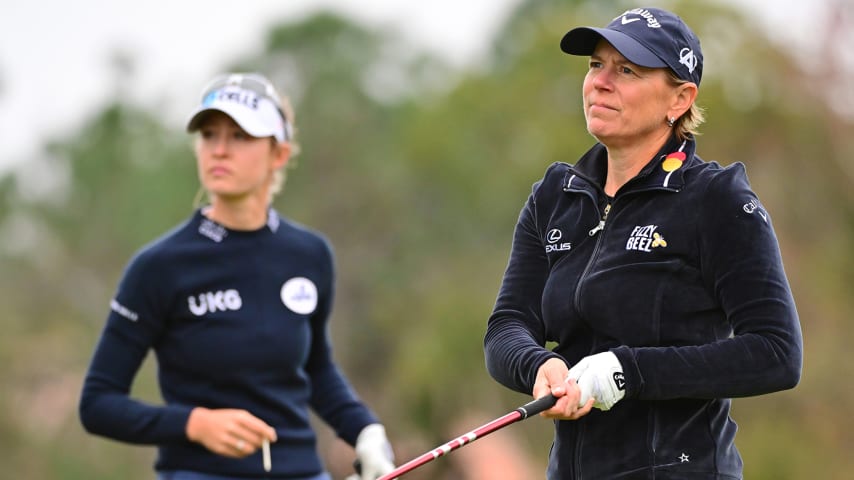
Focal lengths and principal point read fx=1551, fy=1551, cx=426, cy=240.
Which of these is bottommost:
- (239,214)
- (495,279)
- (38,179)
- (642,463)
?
(642,463)

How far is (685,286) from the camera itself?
409 cm

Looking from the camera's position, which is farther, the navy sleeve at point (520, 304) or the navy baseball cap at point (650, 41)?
the navy sleeve at point (520, 304)

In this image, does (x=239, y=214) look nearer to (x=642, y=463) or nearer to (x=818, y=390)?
(x=642, y=463)

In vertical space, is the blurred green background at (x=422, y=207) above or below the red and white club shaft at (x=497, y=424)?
above

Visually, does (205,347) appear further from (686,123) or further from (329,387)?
(686,123)

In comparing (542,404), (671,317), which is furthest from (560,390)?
(671,317)

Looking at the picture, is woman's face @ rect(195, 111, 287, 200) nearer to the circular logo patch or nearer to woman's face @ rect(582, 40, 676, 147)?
the circular logo patch

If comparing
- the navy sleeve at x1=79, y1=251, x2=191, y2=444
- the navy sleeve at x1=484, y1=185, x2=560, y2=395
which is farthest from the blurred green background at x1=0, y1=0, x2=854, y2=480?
the navy sleeve at x1=484, y1=185, x2=560, y2=395

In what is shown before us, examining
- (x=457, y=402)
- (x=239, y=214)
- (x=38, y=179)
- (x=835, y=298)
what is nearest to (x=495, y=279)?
(x=457, y=402)

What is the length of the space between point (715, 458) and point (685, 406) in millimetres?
160

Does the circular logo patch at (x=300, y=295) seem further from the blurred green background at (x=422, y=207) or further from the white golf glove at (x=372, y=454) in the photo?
the blurred green background at (x=422, y=207)

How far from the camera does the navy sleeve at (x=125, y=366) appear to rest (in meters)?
5.75

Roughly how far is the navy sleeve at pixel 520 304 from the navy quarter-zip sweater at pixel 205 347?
153 cm

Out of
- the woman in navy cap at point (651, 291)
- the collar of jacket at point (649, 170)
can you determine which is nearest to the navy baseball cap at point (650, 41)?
the woman in navy cap at point (651, 291)
